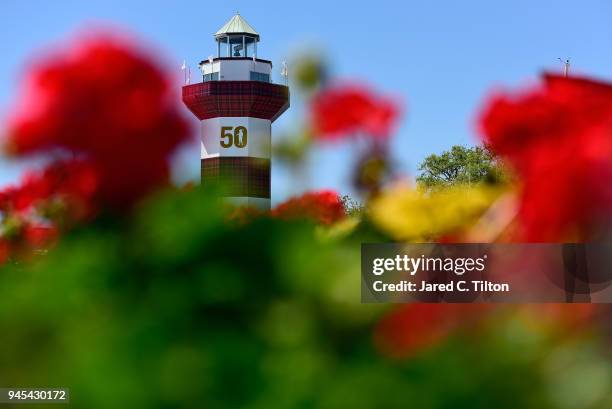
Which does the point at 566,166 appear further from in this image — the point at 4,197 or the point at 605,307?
the point at 4,197

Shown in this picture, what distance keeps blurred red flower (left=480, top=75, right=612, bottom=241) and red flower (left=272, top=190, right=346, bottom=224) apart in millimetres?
167

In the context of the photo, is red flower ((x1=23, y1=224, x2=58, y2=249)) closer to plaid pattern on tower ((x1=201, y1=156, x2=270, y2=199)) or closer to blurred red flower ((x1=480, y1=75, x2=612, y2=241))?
plaid pattern on tower ((x1=201, y1=156, x2=270, y2=199))

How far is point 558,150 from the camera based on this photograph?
723mm

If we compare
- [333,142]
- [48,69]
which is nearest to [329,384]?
[333,142]

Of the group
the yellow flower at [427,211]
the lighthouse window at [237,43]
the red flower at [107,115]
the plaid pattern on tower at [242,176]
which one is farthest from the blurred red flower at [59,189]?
the lighthouse window at [237,43]

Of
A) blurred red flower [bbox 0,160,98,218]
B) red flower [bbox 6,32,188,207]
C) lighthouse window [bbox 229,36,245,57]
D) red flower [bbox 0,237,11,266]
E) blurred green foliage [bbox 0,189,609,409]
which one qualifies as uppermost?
lighthouse window [bbox 229,36,245,57]

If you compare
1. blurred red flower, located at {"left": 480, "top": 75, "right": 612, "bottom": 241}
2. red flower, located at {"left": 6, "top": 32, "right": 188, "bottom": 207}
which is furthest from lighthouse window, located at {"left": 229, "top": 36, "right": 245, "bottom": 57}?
blurred red flower, located at {"left": 480, "top": 75, "right": 612, "bottom": 241}

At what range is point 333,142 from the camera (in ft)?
2.66

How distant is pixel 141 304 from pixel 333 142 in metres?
0.27

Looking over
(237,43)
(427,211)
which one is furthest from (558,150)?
(237,43)

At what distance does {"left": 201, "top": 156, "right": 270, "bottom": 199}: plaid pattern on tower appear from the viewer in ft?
2.51

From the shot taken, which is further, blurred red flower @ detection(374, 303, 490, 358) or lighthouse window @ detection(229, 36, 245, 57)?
lighthouse window @ detection(229, 36, 245, 57)

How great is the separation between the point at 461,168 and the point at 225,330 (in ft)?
1.28

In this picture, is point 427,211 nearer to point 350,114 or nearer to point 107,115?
point 350,114
